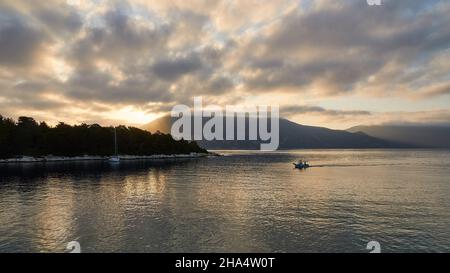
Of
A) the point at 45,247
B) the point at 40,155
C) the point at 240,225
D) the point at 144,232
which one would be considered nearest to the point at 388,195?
the point at 240,225

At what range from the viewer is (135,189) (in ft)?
221

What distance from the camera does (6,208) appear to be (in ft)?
147

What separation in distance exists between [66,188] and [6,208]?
22.6m

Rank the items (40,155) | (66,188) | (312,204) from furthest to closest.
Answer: (40,155)
(66,188)
(312,204)

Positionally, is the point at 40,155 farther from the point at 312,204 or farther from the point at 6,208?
the point at 312,204

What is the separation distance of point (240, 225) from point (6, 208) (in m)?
36.2
